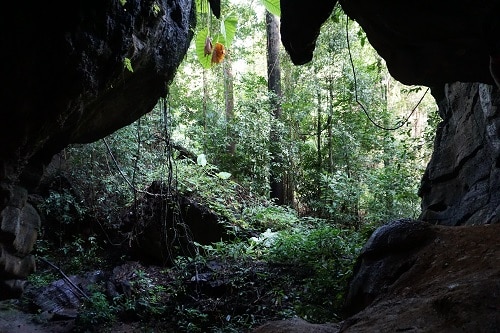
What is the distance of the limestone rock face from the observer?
4.05 m

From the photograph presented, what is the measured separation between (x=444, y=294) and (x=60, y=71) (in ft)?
13.2

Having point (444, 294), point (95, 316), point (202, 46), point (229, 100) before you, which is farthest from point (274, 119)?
point (444, 294)

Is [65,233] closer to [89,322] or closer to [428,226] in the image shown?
[89,322]

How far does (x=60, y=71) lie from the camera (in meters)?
4.29

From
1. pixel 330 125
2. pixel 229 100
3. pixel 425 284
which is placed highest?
pixel 229 100

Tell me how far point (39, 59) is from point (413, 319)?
4.05m

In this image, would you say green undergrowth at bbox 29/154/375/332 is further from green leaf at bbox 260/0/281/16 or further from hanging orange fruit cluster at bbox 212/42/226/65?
green leaf at bbox 260/0/281/16

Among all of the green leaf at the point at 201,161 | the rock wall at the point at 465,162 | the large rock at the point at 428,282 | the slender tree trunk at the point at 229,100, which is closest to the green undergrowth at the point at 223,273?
the green leaf at the point at 201,161

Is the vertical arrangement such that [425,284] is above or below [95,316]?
above

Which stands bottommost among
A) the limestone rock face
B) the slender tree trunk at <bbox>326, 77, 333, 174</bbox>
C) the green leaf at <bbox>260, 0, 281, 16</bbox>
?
the limestone rock face

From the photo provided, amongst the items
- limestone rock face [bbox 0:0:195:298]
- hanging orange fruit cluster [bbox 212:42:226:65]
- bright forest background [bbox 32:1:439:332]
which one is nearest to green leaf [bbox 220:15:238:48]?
hanging orange fruit cluster [bbox 212:42:226:65]

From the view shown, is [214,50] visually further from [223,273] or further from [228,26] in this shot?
[223,273]

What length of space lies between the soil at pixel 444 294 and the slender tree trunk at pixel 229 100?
397 inches

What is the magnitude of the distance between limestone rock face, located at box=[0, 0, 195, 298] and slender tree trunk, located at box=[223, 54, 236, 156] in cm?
708
